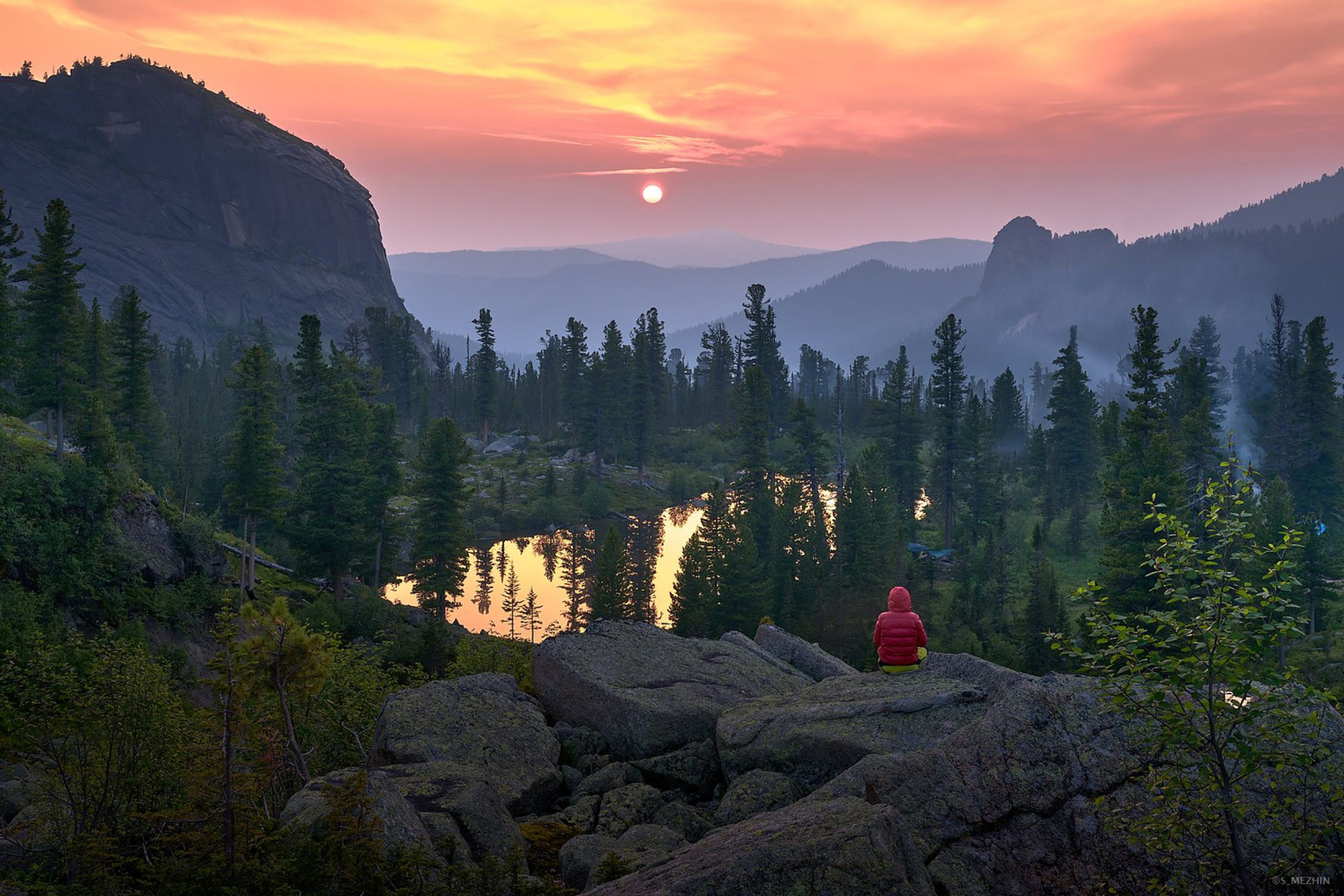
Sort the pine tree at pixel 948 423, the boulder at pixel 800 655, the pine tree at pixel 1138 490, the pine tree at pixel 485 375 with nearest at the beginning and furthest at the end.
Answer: the boulder at pixel 800 655 → the pine tree at pixel 1138 490 → the pine tree at pixel 948 423 → the pine tree at pixel 485 375

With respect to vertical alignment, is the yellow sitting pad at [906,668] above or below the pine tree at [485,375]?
below

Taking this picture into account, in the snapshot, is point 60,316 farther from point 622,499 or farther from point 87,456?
point 622,499

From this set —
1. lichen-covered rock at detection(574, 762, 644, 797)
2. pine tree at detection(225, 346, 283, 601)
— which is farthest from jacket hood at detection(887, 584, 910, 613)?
pine tree at detection(225, 346, 283, 601)

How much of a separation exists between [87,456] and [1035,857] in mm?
44959

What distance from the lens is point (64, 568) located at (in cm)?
3519

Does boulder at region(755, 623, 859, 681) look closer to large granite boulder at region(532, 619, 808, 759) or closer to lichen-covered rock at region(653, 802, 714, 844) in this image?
large granite boulder at region(532, 619, 808, 759)

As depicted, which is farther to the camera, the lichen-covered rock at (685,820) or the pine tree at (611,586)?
the pine tree at (611,586)

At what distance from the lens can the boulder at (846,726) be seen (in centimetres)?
1348

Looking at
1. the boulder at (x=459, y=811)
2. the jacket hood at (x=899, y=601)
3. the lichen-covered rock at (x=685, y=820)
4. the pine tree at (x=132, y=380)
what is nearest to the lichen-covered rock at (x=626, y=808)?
the lichen-covered rock at (x=685, y=820)

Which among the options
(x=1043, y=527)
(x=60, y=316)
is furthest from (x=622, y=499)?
(x=60, y=316)

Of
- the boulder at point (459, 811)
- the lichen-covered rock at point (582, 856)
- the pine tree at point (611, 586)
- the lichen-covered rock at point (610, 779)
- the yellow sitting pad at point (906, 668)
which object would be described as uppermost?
the yellow sitting pad at point (906, 668)

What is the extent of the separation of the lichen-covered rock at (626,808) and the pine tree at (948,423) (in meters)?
65.8

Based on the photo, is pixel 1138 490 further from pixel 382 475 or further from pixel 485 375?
pixel 485 375

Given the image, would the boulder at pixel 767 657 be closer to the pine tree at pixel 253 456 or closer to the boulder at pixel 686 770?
the boulder at pixel 686 770
